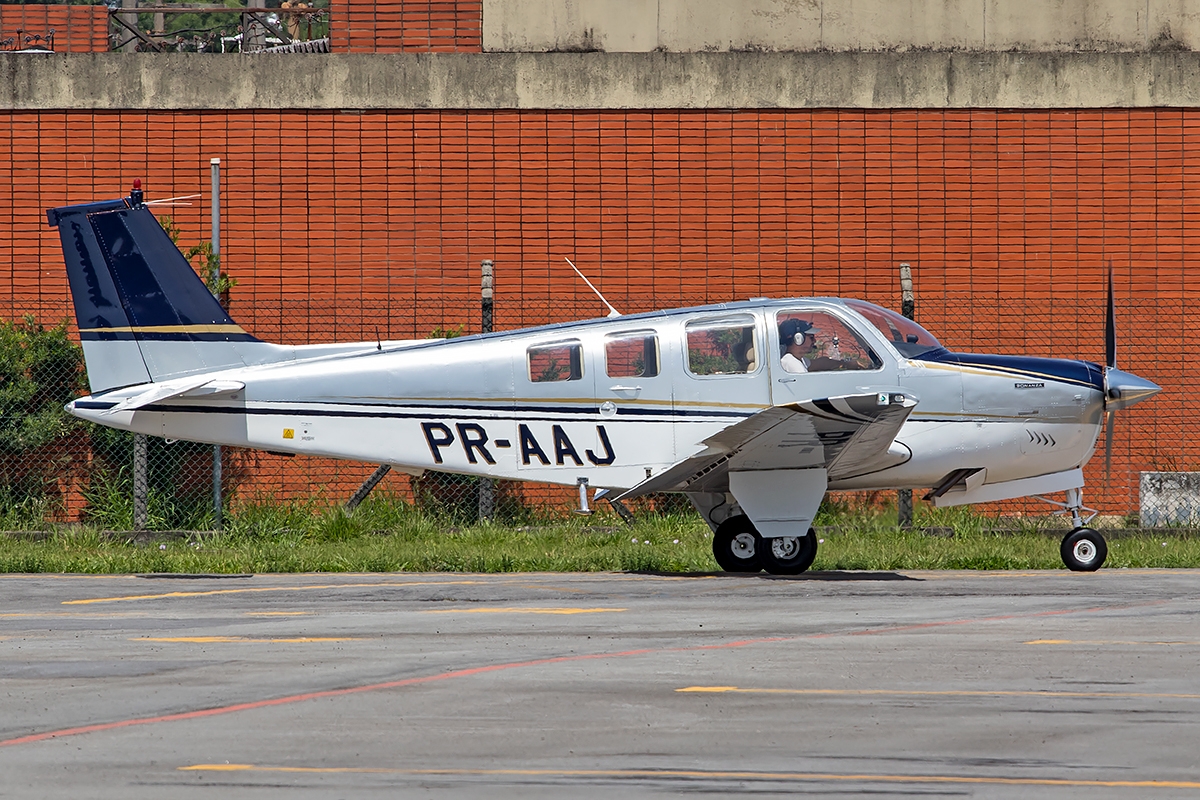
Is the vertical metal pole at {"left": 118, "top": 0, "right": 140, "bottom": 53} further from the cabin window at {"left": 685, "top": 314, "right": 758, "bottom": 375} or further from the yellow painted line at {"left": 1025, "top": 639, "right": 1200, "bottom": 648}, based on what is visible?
the yellow painted line at {"left": 1025, "top": 639, "right": 1200, "bottom": 648}

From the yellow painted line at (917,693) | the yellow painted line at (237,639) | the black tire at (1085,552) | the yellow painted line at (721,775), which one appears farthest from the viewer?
the black tire at (1085,552)

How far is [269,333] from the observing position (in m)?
16.5

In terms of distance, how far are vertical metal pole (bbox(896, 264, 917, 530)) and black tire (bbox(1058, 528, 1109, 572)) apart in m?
2.53

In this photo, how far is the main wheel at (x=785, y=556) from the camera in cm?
1180

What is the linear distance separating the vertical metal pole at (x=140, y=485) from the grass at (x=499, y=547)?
0.31m

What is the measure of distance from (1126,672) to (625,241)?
1064 centimetres

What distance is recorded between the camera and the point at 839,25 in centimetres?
1738

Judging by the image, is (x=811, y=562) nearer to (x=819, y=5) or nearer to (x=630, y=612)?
(x=630, y=612)

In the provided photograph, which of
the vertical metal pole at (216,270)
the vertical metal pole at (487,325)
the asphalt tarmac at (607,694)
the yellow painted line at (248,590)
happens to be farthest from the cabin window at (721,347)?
the vertical metal pole at (216,270)

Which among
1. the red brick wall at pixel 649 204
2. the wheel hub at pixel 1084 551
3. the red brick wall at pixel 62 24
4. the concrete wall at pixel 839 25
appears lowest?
the wheel hub at pixel 1084 551

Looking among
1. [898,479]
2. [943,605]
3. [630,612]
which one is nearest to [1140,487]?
[898,479]

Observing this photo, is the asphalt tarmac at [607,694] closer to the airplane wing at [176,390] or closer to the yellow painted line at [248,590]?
the yellow painted line at [248,590]

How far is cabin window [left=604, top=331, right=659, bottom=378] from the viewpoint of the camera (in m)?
11.9

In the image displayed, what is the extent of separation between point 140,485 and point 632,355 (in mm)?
6057
